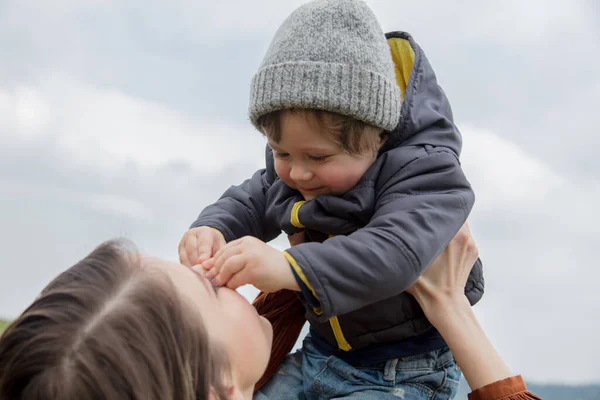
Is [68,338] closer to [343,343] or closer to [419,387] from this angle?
[343,343]

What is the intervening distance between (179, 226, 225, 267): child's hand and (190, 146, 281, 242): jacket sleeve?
0.25ft

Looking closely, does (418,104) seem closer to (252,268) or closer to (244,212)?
(244,212)

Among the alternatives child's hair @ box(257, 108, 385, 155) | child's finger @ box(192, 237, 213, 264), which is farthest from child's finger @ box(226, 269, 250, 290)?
child's hair @ box(257, 108, 385, 155)

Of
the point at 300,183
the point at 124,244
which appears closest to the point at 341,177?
the point at 300,183

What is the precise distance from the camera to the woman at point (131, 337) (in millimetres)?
1404

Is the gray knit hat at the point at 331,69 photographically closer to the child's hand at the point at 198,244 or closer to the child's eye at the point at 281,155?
the child's eye at the point at 281,155

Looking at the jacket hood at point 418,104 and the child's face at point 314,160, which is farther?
the jacket hood at point 418,104

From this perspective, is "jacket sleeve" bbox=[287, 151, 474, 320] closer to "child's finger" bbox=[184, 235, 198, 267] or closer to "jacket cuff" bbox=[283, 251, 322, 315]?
"jacket cuff" bbox=[283, 251, 322, 315]

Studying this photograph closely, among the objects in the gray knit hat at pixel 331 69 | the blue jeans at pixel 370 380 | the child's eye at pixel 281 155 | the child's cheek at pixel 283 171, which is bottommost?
the blue jeans at pixel 370 380

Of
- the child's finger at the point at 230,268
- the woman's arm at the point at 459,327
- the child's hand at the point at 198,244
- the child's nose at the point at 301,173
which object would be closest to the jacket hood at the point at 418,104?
the child's nose at the point at 301,173

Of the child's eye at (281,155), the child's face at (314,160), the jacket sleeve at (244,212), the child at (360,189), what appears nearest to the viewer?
the child at (360,189)

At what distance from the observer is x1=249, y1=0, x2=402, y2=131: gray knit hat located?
2.11 metres

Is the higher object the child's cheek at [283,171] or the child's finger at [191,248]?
the child's cheek at [283,171]

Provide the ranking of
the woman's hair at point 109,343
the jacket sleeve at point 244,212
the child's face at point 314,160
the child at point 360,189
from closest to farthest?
1. the woman's hair at point 109,343
2. the child at point 360,189
3. the child's face at point 314,160
4. the jacket sleeve at point 244,212
